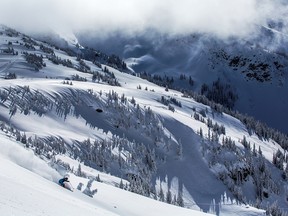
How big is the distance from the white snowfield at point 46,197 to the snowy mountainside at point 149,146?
12.5 meters

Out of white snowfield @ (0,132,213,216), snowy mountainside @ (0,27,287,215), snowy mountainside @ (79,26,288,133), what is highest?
snowy mountainside @ (79,26,288,133)

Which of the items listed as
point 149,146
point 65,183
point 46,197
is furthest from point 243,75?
point 46,197

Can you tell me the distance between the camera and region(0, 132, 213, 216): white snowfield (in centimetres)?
1686

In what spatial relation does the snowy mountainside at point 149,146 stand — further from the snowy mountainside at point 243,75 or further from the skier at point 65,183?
the snowy mountainside at point 243,75

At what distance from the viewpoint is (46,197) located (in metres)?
19.2

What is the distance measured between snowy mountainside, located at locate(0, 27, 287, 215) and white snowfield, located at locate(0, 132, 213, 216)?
12498mm

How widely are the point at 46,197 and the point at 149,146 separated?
46.0 m

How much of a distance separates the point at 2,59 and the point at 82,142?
58.9 m

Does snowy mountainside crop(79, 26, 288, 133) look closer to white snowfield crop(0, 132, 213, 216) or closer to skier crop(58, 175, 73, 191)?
white snowfield crop(0, 132, 213, 216)

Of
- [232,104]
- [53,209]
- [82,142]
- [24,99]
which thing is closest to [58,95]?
[24,99]

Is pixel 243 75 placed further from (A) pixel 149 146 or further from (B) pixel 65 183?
(B) pixel 65 183

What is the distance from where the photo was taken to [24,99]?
62.8 meters

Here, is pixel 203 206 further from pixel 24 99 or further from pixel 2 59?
pixel 2 59

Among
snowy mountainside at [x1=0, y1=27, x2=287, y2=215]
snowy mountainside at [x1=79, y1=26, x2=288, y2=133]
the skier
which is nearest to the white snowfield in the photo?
the skier
